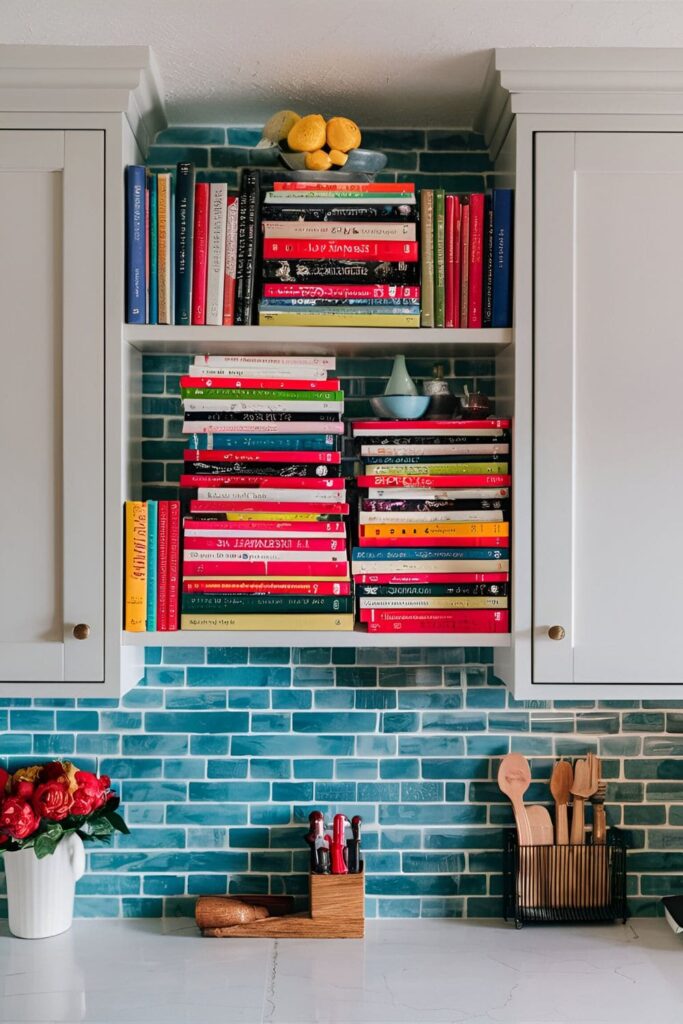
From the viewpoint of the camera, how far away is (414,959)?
1762 millimetres

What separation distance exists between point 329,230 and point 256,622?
0.73 metres

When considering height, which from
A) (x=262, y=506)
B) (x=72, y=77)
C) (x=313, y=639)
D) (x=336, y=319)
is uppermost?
(x=72, y=77)

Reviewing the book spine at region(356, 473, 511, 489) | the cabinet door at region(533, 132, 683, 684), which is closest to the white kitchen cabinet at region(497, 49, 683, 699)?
the cabinet door at region(533, 132, 683, 684)

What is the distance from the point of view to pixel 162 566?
169 cm

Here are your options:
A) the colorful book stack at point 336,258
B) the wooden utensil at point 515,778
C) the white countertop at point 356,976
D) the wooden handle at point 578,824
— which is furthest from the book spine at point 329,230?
the white countertop at point 356,976

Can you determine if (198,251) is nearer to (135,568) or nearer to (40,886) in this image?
(135,568)

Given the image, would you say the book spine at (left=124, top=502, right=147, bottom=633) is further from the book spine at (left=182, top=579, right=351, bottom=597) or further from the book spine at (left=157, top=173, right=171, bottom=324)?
the book spine at (left=157, top=173, right=171, bottom=324)

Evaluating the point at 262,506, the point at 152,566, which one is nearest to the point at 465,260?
the point at 262,506

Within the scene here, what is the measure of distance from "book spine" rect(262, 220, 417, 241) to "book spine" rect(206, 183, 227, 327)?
0.27 ft

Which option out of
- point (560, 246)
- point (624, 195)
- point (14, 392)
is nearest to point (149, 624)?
point (14, 392)

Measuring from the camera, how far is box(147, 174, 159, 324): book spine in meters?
1.68

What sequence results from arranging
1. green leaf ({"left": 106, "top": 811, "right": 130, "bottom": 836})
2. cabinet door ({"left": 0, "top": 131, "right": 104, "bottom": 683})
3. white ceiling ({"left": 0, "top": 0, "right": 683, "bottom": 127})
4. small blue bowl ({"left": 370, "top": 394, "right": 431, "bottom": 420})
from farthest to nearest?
green leaf ({"left": 106, "top": 811, "right": 130, "bottom": 836}) < small blue bowl ({"left": 370, "top": 394, "right": 431, "bottom": 420}) < cabinet door ({"left": 0, "top": 131, "right": 104, "bottom": 683}) < white ceiling ({"left": 0, "top": 0, "right": 683, "bottom": 127})

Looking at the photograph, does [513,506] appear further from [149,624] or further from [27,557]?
[27,557]

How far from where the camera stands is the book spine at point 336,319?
1681 mm
